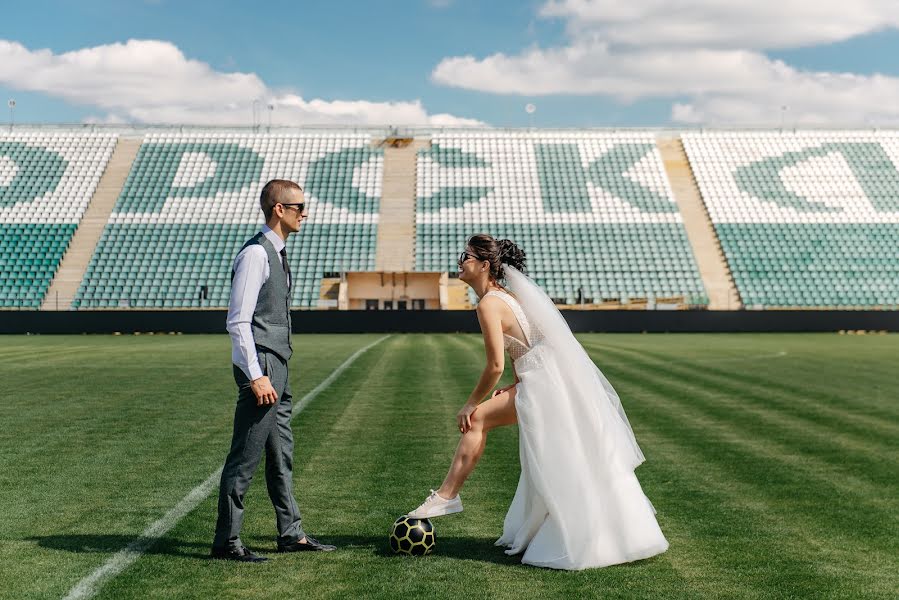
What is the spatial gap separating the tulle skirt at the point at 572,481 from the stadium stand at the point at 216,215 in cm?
4149

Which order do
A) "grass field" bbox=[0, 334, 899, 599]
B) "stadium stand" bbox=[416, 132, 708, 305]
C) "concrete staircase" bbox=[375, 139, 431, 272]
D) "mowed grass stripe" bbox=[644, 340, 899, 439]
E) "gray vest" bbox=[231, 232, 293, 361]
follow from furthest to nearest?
"concrete staircase" bbox=[375, 139, 431, 272], "stadium stand" bbox=[416, 132, 708, 305], "mowed grass stripe" bbox=[644, 340, 899, 439], "gray vest" bbox=[231, 232, 293, 361], "grass field" bbox=[0, 334, 899, 599]

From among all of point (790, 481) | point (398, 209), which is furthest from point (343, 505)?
point (398, 209)

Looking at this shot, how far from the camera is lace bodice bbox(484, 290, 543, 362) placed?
5.95 meters

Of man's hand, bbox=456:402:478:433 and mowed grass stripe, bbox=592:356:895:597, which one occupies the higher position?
man's hand, bbox=456:402:478:433

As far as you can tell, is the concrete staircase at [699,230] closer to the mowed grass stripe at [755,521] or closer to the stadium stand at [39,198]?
the stadium stand at [39,198]

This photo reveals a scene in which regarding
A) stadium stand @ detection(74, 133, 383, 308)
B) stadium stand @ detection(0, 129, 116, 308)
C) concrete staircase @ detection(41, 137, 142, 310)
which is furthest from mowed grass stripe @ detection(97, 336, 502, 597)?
stadium stand @ detection(0, 129, 116, 308)

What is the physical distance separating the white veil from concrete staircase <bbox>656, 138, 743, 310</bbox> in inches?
1688

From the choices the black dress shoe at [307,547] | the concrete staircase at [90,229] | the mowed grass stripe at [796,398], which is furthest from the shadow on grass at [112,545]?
the concrete staircase at [90,229]

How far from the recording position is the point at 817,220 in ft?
174

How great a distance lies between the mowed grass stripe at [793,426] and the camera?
968 centimetres

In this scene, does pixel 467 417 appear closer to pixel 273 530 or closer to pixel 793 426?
pixel 273 530

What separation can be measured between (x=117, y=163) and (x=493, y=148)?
21237 mm

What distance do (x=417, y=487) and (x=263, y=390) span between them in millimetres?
2859

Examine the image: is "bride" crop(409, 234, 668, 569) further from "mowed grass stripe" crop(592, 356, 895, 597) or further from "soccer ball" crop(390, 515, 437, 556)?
"mowed grass stripe" crop(592, 356, 895, 597)
